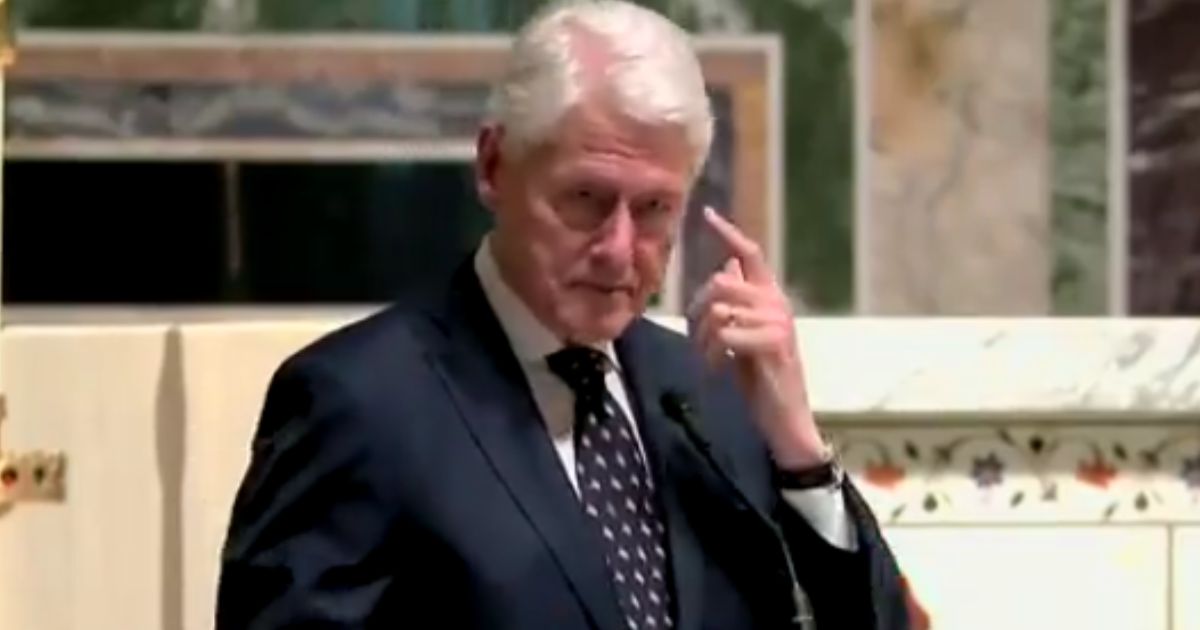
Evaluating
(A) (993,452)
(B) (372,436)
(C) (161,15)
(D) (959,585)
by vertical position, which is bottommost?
(D) (959,585)

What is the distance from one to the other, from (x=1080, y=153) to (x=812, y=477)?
2.22 feet

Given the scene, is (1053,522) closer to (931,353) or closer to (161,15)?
(931,353)

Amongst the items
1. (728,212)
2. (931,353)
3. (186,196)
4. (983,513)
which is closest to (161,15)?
(186,196)

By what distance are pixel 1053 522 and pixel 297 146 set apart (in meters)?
0.71

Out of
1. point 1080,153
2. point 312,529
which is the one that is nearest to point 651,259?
point 312,529

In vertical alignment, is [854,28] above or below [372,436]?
above

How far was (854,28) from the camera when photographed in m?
1.78

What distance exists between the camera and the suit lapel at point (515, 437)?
113 cm

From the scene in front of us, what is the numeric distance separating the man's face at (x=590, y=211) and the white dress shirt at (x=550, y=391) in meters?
0.02

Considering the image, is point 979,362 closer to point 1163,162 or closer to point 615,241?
point 1163,162

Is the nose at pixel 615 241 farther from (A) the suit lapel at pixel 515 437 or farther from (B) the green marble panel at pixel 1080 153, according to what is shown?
(B) the green marble panel at pixel 1080 153

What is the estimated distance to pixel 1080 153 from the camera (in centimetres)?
179

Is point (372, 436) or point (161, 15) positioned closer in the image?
point (372, 436)

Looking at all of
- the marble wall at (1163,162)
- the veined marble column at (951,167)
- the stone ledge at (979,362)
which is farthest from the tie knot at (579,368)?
the marble wall at (1163,162)
